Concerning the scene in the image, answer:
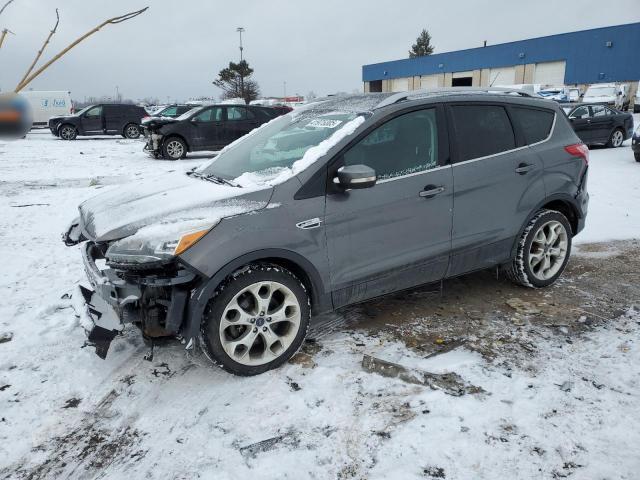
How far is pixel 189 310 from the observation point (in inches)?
114

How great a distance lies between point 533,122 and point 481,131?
0.67 m

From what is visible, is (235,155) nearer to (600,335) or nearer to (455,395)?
(455,395)

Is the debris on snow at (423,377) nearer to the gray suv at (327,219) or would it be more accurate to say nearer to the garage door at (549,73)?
the gray suv at (327,219)

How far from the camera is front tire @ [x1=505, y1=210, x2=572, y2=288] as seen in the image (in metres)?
4.27

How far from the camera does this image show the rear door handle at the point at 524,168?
4086 millimetres

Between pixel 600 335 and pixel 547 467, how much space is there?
1.65 meters

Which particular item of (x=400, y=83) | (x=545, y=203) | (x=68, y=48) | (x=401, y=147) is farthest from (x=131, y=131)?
(x=400, y=83)

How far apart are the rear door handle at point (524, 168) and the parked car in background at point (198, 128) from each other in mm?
11476

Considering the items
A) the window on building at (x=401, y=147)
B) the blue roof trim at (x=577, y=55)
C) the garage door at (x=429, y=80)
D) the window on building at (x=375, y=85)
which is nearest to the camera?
the window on building at (x=401, y=147)

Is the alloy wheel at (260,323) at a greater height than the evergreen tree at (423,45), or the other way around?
the evergreen tree at (423,45)

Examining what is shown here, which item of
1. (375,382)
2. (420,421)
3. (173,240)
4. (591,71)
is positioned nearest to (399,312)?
(375,382)

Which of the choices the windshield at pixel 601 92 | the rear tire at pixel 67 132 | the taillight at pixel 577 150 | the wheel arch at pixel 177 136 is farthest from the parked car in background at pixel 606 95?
the rear tire at pixel 67 132

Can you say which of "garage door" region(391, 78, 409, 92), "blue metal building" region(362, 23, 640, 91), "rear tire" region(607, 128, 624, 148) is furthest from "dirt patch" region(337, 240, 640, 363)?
"garage door" region(391, 78, 409, 92)

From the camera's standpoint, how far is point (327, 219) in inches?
127
